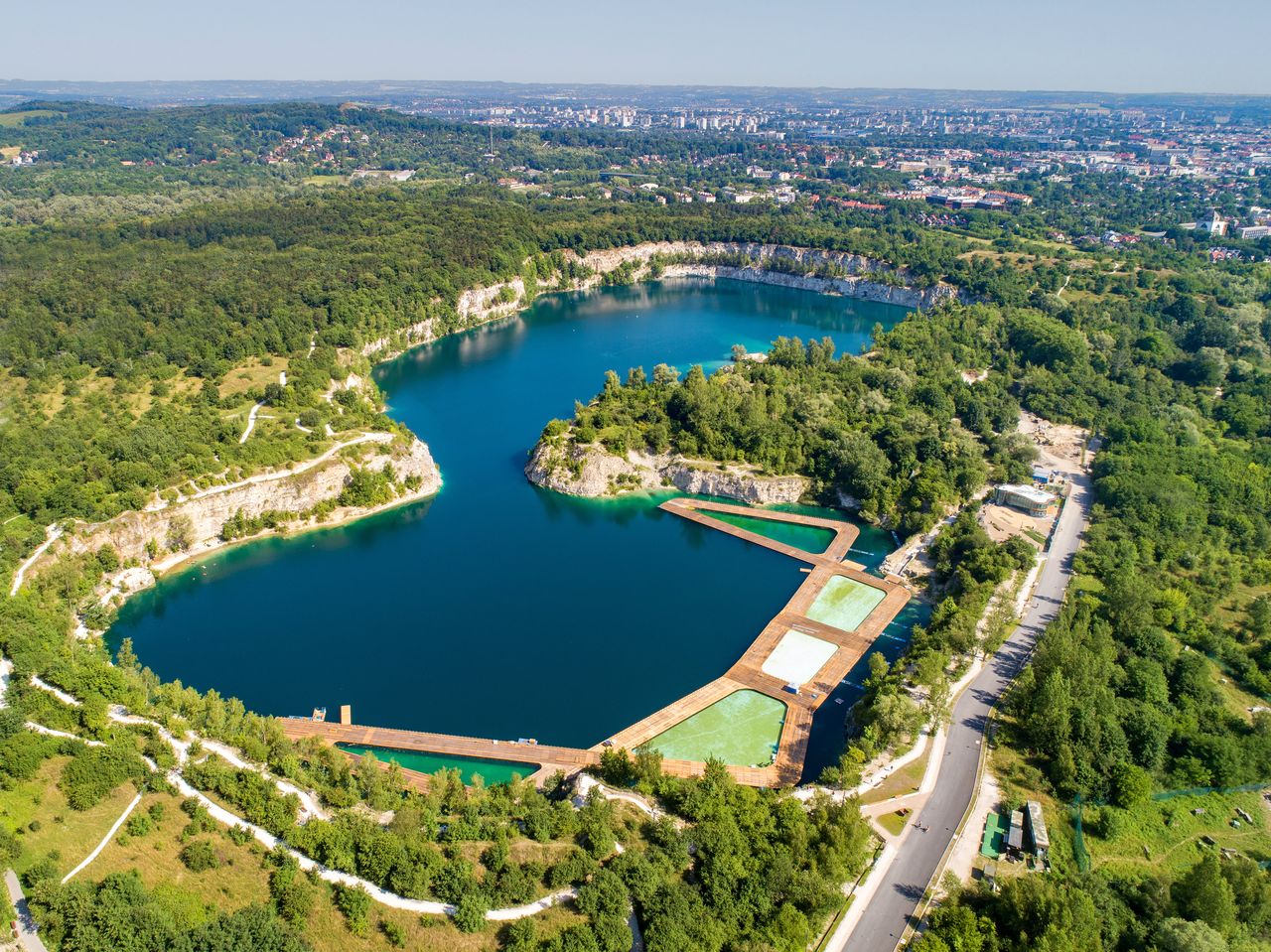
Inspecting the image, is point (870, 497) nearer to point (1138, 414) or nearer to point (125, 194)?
point (1138, 414)

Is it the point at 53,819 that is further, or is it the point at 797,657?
the point at 797,657

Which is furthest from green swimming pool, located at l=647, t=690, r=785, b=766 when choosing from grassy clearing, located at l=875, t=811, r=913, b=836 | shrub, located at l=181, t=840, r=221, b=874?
shrub, located at l=181, t=840, r=221, b=874

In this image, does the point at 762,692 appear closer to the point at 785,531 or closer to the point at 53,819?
the point at 785,531

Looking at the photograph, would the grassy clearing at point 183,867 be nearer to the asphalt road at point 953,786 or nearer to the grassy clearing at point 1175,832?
the asphalt road at point 953,786

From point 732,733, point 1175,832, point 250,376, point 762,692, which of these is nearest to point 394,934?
point 732,733

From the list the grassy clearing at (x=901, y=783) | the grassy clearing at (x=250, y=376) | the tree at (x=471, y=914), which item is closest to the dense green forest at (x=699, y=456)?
the tree at (x=471, y=914)

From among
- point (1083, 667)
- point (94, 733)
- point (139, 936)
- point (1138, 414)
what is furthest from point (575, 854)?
point (1138, 414)
